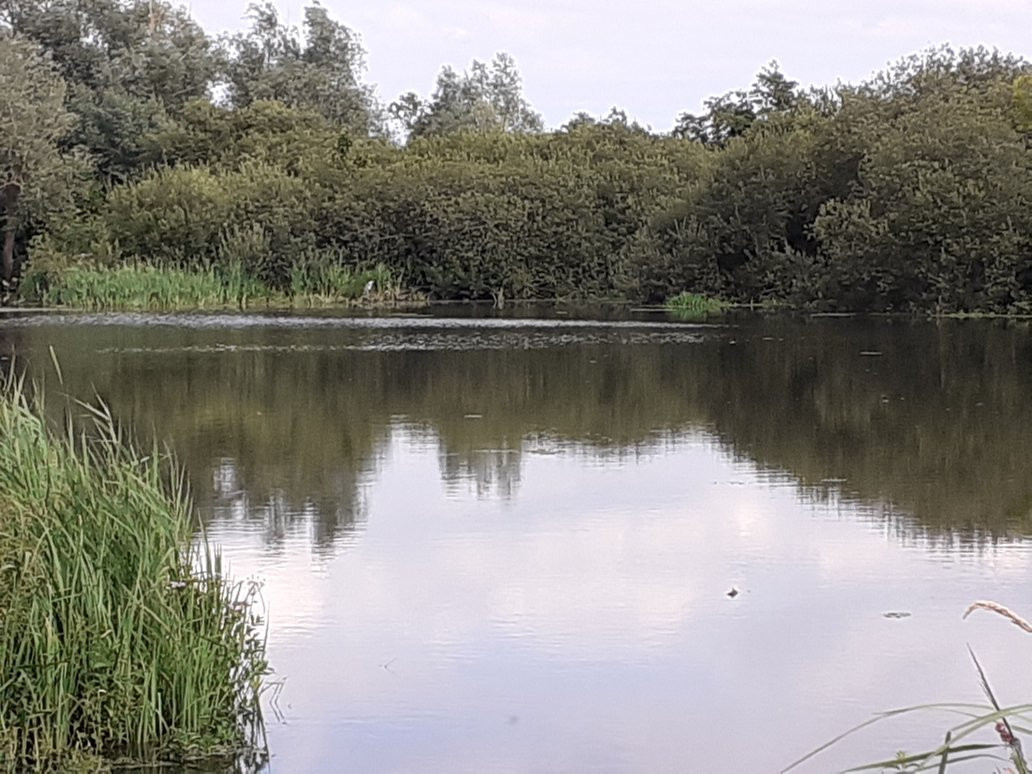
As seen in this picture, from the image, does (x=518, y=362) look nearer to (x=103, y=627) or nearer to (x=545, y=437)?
(x=545, y=437)

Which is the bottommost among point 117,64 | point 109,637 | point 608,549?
point 608,549

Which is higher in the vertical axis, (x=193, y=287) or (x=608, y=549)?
(x=193, y=287)

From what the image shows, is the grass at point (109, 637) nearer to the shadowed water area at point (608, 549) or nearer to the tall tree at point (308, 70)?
the shadowed water area at point (608, 549)

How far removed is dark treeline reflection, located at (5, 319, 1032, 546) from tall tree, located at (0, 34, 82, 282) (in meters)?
17.2

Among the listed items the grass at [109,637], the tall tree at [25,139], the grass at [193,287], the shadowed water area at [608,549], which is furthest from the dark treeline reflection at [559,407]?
the tall tree at [25,139]

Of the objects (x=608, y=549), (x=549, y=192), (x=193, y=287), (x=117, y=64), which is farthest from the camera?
(x=117, y=64)

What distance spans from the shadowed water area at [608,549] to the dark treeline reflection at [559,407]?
5cm

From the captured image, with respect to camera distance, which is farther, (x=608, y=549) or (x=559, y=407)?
(x=559, y=407)

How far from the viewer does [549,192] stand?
3797cm

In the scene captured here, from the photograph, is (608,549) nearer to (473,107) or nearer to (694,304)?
(694,304)

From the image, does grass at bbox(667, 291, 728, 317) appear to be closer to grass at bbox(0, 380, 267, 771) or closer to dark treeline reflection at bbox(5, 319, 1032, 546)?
dark treeline reflection at bbox(5, 319, 1032, 546)

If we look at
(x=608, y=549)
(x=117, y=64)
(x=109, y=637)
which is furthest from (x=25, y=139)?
(x=109, y=637)

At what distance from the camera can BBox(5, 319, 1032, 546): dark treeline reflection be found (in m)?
9.12

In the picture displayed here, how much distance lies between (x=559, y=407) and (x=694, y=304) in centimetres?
1991
